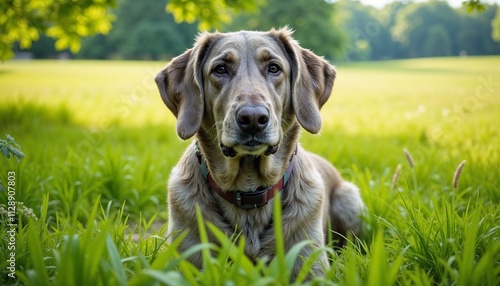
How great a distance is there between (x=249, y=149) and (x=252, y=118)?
21 centimetres

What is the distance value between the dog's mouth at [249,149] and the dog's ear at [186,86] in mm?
313

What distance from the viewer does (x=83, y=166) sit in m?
4.48

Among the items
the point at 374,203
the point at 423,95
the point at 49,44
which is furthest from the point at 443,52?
the point at 49,44

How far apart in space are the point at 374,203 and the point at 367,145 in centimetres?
260

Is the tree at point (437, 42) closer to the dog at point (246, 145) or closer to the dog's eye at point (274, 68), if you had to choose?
the dog at point (246, 145)

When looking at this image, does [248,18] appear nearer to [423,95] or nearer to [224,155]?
[423,95]

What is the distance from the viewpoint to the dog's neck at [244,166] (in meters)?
2.80

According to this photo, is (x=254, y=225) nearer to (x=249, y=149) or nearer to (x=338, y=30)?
(x=249, y=149)

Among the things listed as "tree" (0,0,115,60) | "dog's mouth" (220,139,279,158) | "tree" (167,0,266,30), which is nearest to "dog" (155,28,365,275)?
"dog's mouth" (220,139,279,158)

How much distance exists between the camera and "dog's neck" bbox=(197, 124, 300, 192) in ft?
9.20

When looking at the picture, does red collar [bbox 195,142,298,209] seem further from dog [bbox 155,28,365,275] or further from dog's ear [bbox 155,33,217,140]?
dog's ear [bbox 155,33,217,140]

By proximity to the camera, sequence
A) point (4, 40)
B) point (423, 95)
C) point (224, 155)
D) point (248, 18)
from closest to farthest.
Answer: point (224, 155)
point (4, 40)
point (423, 95)
point (248, 18)

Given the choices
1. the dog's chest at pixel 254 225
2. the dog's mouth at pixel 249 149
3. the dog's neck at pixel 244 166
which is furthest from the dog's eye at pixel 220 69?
the dog's chest at pixel 254 225

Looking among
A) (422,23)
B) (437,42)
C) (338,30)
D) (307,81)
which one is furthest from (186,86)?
(338,30)
